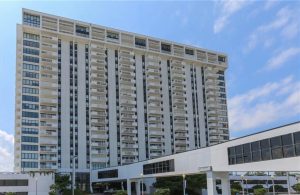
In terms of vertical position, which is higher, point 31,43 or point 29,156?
point 31,43

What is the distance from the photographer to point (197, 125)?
14612 centimetres

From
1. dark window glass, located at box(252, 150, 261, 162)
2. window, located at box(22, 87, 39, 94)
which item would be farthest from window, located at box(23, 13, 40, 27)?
dark window glass, located at box(252, 150, 261, 162)

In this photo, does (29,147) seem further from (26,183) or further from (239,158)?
(239,158)

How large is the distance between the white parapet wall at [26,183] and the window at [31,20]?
189 feet

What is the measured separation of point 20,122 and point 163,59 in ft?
187

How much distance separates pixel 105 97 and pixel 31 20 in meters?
34.2

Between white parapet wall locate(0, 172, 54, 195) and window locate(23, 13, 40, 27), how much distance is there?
57589mm

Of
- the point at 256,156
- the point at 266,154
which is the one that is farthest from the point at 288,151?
the point at 256,156

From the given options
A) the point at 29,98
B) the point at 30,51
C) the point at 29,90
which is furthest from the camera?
the point at 30,51

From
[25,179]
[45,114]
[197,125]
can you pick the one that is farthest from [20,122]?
[197,125]

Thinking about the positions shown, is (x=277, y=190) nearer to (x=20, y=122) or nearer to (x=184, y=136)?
(x=184, y=136)

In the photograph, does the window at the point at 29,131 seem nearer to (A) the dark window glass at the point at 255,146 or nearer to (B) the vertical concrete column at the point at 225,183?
(B) the vertical concrete column at the point at 225,183

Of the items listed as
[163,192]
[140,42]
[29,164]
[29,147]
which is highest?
[140,42]

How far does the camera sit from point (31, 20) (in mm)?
126125
